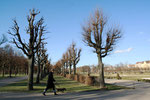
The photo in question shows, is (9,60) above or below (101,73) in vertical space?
above

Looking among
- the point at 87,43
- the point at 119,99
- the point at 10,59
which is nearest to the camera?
the point at 119,99

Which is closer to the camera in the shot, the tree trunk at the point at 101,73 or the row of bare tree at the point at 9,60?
the tree trunk at the point at 101,73

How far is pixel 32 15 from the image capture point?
587 inches

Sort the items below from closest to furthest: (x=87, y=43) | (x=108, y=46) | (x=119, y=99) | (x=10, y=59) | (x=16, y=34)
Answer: (x=119, y=99) < (x=16, y=34) < (x=108, y=46) < (x=87, y=43) < (x=10, y=59)

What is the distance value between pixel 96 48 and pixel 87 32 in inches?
→ 80.8

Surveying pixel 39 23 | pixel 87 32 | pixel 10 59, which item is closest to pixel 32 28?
pixel 39 23

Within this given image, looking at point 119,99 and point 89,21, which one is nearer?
point 119,99

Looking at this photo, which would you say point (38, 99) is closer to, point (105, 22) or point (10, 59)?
point (105, 22)

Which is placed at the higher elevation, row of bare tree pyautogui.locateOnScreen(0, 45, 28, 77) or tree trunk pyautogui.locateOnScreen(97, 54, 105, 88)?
row of bare tree pyautogui.locateOnScreen(0, 45, 28, 77)

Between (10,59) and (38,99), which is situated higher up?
(10,59)

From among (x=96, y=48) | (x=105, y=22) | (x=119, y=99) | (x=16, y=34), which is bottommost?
(x=119, y=99)

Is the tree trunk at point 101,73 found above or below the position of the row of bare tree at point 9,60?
below

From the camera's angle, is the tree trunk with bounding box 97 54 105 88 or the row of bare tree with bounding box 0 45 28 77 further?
the row of bare tree with bounding box 0 45 28 77

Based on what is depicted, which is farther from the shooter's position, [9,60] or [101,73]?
[9,60]
